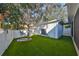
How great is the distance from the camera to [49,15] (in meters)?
2.41

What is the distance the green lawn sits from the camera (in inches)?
94.2

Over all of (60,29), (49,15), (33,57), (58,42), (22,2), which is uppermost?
(22,2)

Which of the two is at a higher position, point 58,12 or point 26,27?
point 58,12

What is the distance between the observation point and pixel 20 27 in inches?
96.3

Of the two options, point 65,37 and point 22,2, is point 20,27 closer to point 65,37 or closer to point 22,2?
point 22,2

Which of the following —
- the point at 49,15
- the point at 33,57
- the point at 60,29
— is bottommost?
the point at 33,57

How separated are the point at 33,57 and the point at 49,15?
54cm

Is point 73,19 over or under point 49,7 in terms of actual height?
under

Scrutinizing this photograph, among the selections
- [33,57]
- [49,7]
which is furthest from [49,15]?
[33,57]

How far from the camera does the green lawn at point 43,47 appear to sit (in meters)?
2.39

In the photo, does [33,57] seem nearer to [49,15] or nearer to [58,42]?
[58,42]

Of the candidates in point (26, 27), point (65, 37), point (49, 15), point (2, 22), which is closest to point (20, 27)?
point (26, 27)

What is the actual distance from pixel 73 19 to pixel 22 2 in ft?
2.14

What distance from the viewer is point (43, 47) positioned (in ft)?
7.89
